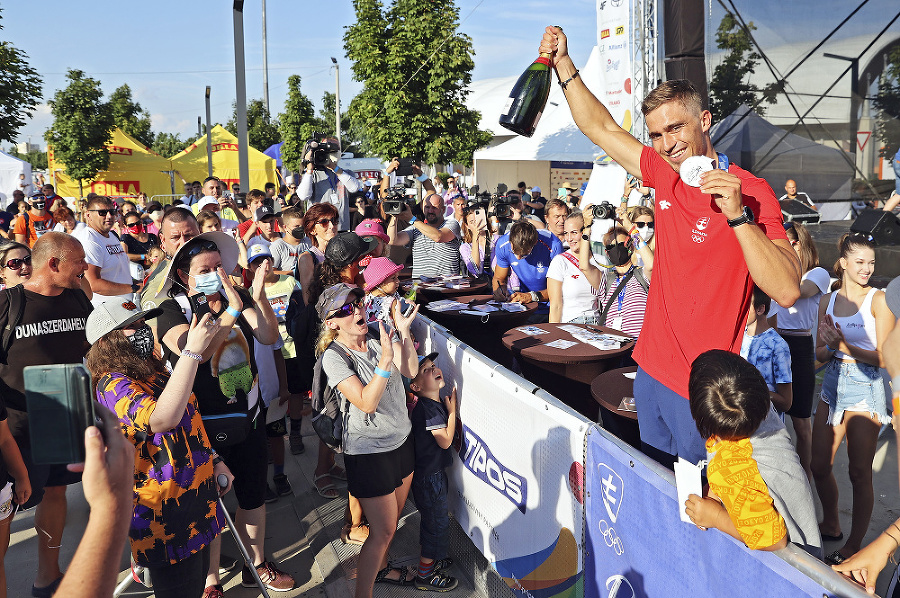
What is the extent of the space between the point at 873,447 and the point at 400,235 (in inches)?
189

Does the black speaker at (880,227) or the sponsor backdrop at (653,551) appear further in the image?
the black speaker at (880,227)

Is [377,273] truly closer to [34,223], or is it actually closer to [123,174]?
[34,223]

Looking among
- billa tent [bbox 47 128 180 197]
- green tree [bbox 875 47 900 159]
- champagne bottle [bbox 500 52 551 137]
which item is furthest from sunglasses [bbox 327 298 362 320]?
billa tent [bbox 47 128 180 197]

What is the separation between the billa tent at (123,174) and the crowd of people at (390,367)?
2551cm

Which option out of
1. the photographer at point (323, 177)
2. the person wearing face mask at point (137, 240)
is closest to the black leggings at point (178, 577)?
the photographer at point (323, 177)

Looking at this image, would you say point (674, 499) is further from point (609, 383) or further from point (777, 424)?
point (609, 383)

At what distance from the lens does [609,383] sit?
12.0 ft

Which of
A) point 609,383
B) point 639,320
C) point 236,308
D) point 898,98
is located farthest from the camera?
point 898,98

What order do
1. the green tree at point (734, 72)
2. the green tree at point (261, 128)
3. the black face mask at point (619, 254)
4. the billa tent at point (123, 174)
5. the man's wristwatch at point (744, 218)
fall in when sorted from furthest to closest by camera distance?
the green tree at point (261, 128), the billa tent at point (123, 174), the green tree at point (734, 72), the black face mask at point (619, 254), the man's wristwatch at point (744, 218)

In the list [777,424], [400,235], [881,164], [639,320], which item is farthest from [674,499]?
[881,164]

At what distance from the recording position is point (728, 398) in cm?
198

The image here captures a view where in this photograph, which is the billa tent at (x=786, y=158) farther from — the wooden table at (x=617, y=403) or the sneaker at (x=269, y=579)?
the sneaker at (x=269, y=579)

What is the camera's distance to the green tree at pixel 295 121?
122 ft

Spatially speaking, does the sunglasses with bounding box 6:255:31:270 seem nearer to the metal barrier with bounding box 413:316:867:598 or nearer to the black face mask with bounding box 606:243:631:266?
the metal barrier with bounding box 413:316:867:598
